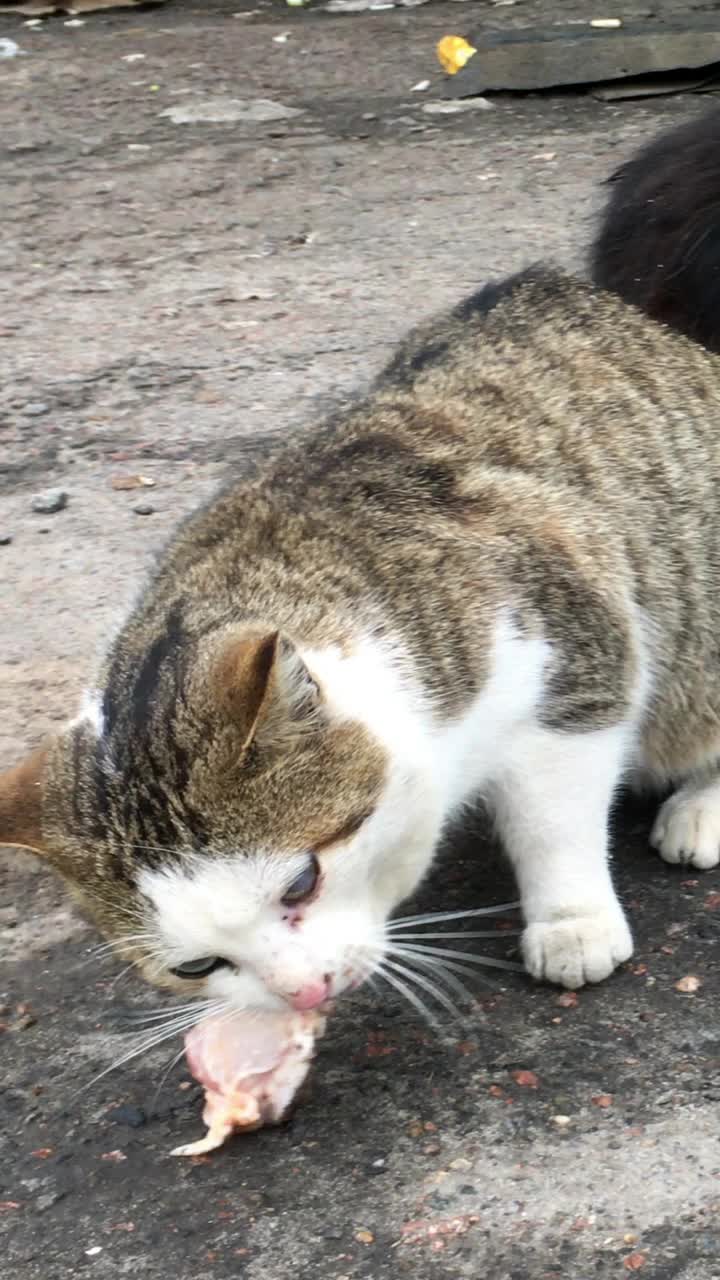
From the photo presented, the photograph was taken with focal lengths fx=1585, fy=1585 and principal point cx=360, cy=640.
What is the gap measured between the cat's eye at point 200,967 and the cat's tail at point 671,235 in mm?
1709

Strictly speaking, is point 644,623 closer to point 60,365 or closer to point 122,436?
point 122,436

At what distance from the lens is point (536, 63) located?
7.41 meters

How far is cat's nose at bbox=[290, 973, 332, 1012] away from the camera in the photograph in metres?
2.20

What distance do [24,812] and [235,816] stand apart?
425mm

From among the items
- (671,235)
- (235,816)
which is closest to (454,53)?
(671,235)

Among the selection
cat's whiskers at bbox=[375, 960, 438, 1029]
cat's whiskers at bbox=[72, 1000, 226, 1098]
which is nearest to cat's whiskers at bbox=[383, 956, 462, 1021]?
cat's whiskers at bbox=[375, 960, 438, 1029]

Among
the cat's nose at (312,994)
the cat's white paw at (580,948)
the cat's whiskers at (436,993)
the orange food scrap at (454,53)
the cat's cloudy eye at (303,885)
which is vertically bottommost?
the cat's whiskers at (436,993)

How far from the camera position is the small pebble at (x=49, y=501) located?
439 centimetres

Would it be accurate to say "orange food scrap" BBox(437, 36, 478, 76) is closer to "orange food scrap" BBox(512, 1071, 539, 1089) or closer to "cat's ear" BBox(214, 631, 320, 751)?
"cat's ear" BBox(214, 631, 320, 751)

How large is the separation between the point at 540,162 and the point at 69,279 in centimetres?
209

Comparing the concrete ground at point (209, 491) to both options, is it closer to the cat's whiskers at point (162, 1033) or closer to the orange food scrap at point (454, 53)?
the cat's whiskers at point (162, 1033)

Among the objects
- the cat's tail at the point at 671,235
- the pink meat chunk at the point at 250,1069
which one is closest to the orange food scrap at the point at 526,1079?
the pink meat chunk at the point at 250,1069

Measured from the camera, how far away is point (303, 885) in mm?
2215

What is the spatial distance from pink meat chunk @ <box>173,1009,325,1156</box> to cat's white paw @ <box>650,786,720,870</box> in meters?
0.85
